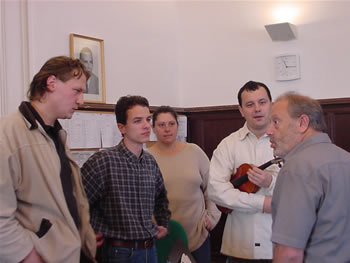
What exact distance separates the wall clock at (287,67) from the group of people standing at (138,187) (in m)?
1.41

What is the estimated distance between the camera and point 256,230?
2072 mm

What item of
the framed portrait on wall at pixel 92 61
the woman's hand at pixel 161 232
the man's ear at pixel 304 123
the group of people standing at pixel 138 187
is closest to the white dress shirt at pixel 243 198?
the group of people standing at pixel 138 187

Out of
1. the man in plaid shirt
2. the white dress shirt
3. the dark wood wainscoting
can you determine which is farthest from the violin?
the dark wood wainscoting

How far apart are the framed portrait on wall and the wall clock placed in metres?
1.57

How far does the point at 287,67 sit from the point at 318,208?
2.42 m

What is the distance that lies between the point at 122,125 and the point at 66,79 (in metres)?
0.55

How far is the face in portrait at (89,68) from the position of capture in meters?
3.08

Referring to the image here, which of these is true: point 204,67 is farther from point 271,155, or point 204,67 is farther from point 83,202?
point 83,202

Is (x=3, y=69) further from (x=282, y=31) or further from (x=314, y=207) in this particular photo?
(x=282, y=31)

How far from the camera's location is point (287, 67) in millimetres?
3572

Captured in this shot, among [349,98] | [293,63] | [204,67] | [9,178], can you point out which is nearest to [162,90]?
[204,67]

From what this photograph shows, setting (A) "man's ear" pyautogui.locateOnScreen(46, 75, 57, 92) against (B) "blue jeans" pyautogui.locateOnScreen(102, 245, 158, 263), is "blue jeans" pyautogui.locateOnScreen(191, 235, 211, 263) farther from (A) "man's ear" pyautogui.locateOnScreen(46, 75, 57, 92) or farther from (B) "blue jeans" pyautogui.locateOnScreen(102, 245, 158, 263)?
(A) "man's ear" pyautogui.locateOnScreen(46, 75, 57, 92)

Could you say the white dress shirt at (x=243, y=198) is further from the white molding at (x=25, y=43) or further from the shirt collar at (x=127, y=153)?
the white molding at (x=25, y=43)

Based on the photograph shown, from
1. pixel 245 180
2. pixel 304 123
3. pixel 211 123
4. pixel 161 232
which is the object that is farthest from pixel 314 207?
pixel 211 123
